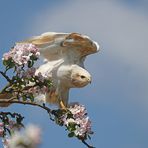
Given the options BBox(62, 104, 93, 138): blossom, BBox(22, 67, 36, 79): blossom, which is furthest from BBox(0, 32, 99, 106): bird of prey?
BBox(62, 104, 93, 138): blossom

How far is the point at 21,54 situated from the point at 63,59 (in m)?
0.80

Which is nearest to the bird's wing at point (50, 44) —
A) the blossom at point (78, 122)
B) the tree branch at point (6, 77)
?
the tree branch at point (6, 77)

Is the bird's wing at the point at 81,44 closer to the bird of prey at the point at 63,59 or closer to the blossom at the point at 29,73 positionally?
the bird of prey at the point at 63,59

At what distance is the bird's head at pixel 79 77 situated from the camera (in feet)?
15.5

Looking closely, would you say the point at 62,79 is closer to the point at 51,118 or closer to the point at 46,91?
the point at 46,91

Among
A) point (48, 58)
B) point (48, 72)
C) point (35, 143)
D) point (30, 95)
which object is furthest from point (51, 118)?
point (35, 143)

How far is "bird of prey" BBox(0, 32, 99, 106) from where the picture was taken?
187 inches

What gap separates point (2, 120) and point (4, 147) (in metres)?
0.43

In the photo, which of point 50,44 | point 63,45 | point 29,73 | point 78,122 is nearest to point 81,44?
point 63,45

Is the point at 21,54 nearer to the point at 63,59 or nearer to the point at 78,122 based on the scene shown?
the point at 78,122

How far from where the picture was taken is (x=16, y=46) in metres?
4.28

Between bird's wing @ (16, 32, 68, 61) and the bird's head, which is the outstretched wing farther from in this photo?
the bird's head

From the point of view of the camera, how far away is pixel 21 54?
13.6ft

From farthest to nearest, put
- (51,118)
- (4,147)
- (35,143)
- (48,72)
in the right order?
(48,72)
(51,118)
(4,147)
(35,143)
